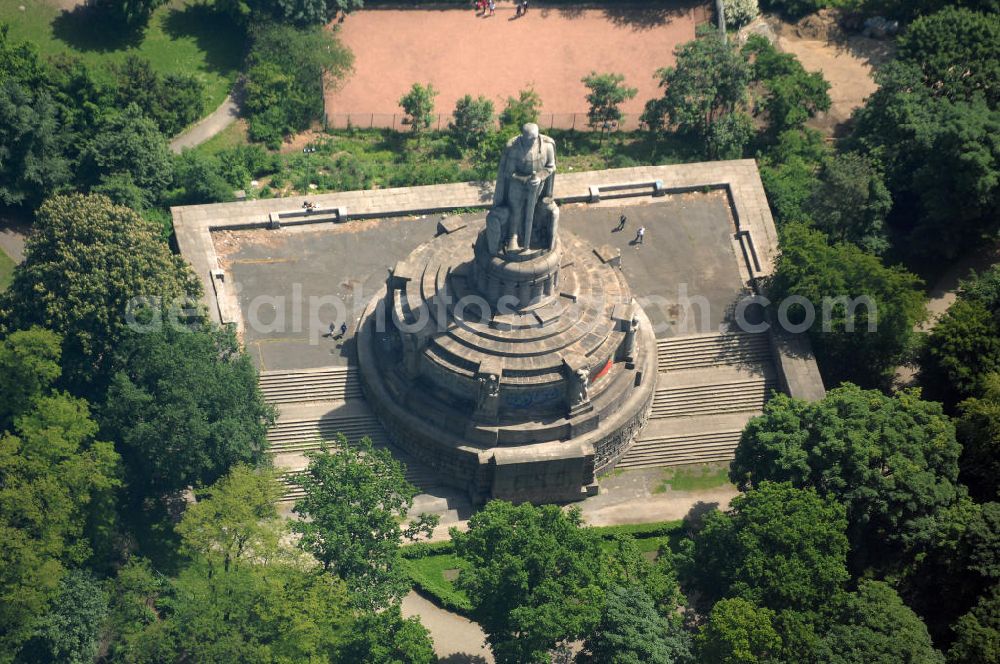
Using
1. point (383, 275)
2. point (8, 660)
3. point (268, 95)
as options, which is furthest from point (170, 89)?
point (8, 660)

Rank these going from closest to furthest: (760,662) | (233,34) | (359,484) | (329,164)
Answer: (760,662) → (359,484) → (329,164) → (233,34)

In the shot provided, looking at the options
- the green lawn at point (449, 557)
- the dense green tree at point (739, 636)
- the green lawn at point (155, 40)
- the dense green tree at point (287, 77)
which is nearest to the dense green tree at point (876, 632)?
the dense green tree at point (739, 636)

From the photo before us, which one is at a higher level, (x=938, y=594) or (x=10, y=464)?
(x=10, y=464)

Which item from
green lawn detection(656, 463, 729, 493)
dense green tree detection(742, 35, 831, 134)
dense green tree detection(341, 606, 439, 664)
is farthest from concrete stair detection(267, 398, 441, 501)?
dense green tree detection(742, 35, 831, 134)

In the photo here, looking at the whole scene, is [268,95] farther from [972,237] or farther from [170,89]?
[972,237]

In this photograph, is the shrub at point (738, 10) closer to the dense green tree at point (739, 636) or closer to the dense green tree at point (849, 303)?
the dense green tree at point (849, 303)

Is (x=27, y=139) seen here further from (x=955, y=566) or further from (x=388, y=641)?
(x=955, y=566)

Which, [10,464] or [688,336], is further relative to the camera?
[688,336]
